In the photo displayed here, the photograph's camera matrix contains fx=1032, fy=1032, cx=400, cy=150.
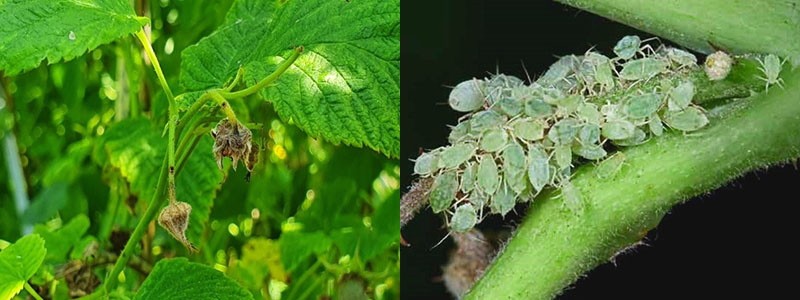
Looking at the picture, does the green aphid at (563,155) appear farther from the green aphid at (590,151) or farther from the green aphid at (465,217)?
the green aphid at (465,217)

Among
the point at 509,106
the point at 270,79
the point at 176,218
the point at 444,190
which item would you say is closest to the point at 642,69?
the point at 509,106

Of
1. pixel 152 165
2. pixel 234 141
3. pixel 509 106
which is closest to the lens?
pixel 234 141

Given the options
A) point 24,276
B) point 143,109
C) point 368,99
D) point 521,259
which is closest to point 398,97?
point 368,99

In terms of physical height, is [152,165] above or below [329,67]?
below

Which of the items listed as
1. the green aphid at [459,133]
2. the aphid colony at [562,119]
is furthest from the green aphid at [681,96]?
the green aphid at [459,133]

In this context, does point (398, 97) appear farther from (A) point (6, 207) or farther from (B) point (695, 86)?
(A) point (6, 207)

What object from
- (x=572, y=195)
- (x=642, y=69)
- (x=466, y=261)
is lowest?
(x=466, y=261)

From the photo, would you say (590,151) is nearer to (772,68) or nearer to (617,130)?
(617,130)
